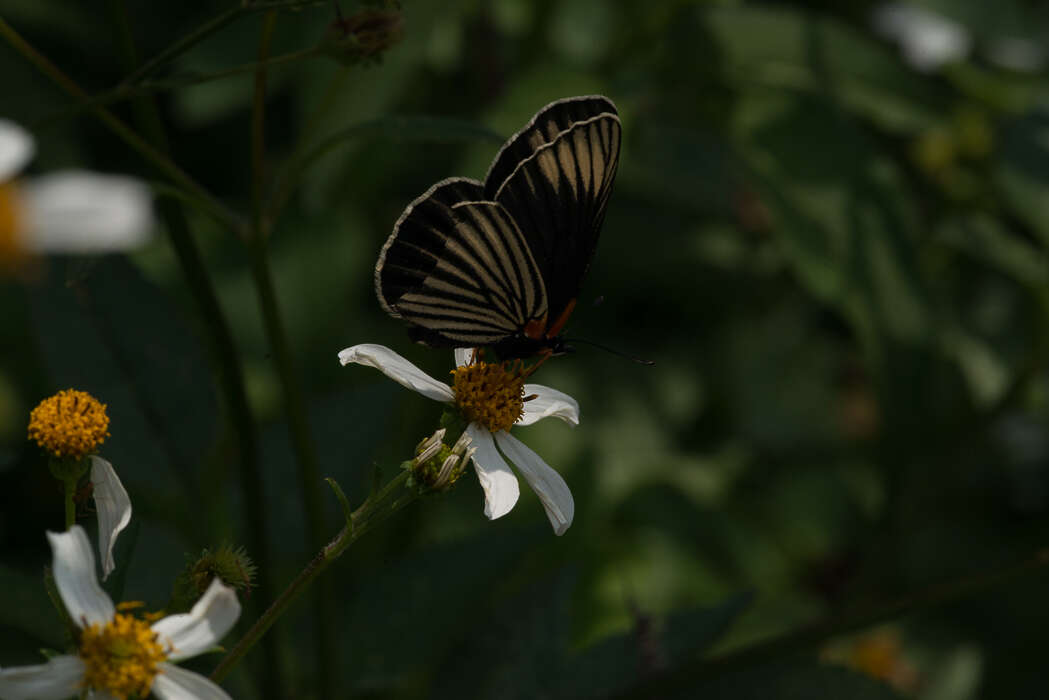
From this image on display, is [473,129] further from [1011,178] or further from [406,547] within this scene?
[1011,178]

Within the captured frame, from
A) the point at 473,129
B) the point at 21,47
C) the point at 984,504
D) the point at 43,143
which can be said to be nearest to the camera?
the point at 21,47

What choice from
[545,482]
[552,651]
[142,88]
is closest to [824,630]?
[552,651]

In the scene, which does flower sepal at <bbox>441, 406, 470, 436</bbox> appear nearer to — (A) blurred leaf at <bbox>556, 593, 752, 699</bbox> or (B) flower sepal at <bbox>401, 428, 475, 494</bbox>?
(B) flower sepal at <bbox>401, 428, 475, 494</bbox>

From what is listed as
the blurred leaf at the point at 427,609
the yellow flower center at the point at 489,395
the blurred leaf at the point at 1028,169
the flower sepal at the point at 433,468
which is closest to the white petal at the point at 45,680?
the flower sepal at the point at 433,468

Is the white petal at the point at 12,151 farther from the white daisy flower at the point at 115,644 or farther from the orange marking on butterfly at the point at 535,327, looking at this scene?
the orange marking on butterfly at the point at 535,327

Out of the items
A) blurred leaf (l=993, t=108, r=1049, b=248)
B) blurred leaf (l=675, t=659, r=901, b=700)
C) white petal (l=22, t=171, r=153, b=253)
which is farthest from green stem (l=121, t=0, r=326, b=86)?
blurred leaf (l=993, t=108, r=1049, b=248)

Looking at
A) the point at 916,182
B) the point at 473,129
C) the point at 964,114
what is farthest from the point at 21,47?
the point at 916,182
